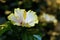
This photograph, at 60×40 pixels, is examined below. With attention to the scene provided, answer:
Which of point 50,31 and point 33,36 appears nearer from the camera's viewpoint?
point 33,36

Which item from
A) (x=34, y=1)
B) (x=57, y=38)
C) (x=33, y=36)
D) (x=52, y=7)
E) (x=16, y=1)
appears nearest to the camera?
(x=33, y=36)

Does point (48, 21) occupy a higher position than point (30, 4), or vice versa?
point (30, 4)

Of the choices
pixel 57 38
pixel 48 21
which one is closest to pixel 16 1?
pixel 48 21

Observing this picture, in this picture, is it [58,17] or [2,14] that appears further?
[58,17]

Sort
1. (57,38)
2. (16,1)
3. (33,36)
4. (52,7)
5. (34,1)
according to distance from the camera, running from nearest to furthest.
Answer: (33,36) < (57,38) < (16,1) < (34,1) < (52,7)

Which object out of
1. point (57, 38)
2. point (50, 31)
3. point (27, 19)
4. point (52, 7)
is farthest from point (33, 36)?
point (52, 7)

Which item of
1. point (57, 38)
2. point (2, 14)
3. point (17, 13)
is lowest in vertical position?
point (57, 38)

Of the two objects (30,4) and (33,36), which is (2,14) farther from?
(33,36)

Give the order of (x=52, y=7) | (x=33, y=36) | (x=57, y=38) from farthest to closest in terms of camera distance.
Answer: (x=52, y=7) < (x=57, y=38) < (x=33, y=36)

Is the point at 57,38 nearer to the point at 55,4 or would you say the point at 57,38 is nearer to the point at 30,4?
the point at 30,4
